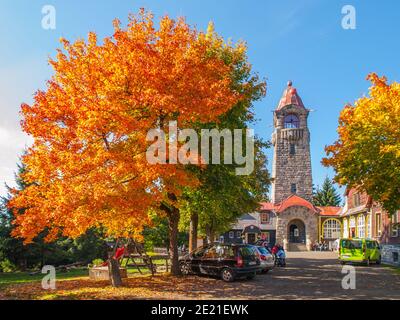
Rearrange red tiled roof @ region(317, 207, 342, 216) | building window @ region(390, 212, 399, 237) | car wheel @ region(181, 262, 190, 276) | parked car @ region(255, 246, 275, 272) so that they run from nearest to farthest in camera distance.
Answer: car wheel @ region(181, 262, 190, 276), parked car @ region(255, 246, 275, 272), building window @ region(390, 212, 399, 237), red tiled roof @ region(317, 207, 342, 216)

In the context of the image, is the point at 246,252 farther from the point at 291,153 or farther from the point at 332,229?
the point at 291,153

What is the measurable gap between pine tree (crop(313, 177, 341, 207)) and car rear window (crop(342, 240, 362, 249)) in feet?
201

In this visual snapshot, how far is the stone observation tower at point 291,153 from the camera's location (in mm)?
59031

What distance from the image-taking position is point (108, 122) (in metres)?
14.4

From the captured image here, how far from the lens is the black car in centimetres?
1779

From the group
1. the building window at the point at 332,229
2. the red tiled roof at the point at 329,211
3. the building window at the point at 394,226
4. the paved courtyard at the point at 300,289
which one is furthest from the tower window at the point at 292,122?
the paved courtyard at the point at 300,289

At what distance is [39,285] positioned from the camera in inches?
649

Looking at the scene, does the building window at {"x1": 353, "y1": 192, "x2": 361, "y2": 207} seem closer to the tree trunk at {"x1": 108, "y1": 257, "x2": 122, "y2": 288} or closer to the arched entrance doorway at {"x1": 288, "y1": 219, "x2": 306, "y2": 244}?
the arched entrance doorway at {"x1": 288, "y1": 219, "x2": 306, "y2": 244}

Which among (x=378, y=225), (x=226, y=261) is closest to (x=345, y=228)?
(x=378, y=225)

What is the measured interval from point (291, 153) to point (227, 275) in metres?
44.1

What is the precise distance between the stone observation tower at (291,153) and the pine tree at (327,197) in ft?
108

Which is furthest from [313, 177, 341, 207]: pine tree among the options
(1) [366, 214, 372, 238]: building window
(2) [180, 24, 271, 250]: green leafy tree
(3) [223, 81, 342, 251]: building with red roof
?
(2) [180, 24, 271, 250]: green leafy tree

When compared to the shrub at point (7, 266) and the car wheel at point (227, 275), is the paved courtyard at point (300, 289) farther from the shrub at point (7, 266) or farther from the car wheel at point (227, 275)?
the shrub at point (7, 266)
